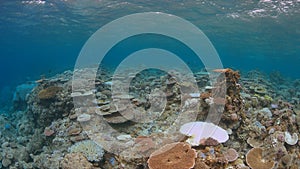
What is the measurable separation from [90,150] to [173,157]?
2582 millimetres

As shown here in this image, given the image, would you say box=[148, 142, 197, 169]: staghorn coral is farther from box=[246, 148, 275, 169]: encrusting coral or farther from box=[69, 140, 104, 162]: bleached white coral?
box=[69, 140, 104, 162]: bleached white coral

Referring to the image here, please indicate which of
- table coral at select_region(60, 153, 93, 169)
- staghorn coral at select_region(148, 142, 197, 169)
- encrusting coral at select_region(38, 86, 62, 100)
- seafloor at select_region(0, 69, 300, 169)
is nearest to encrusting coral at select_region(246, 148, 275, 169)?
seafloor at select_region(0, 69, 300, 169)

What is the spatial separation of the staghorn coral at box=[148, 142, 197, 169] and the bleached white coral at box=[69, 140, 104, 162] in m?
1.81

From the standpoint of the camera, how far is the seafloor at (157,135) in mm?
5012

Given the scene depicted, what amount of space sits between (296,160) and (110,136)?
16.4ft

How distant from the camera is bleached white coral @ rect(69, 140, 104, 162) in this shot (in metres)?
5.89

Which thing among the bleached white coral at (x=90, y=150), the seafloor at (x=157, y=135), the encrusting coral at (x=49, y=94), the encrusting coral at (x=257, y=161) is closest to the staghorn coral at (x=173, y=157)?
the seafloor at (x=157, y=135)

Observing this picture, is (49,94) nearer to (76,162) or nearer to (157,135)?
(76,162)

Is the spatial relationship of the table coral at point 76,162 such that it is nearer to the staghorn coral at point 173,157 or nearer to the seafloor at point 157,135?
the seafloor at point 157,135

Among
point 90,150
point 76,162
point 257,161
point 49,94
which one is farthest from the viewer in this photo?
point 49,94

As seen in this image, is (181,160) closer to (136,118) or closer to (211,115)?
(211,115)

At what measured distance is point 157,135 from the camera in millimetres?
6129

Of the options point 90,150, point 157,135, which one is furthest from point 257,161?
point 90,150

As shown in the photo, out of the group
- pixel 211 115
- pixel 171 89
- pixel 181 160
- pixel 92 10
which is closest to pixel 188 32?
pixel 92 10
